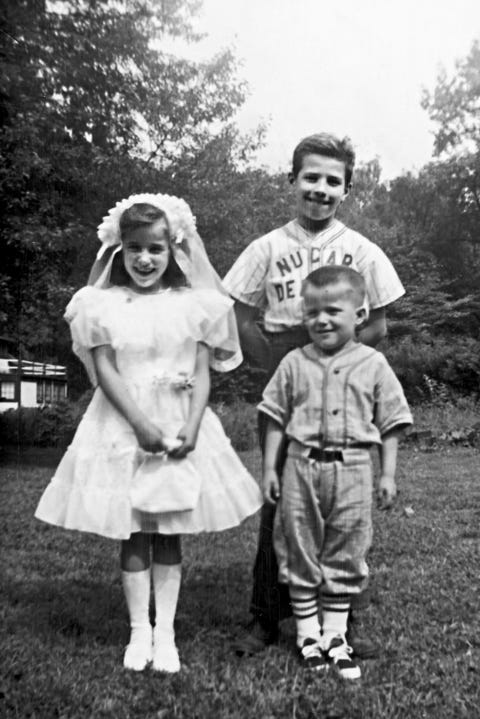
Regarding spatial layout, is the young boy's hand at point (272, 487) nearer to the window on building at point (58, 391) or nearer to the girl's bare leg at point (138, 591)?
the girl's bare leg at point (138, 591)

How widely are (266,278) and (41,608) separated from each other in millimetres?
1793

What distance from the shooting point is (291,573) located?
2.78 meters

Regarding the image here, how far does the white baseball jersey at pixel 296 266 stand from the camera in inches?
119

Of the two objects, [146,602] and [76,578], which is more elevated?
[146,602]

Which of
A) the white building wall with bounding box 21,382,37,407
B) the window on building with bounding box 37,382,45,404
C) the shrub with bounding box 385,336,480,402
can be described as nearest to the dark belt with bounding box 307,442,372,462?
the shrub with bounding box 385,336,480,402

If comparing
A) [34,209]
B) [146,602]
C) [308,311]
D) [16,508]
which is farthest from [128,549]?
[34,209]

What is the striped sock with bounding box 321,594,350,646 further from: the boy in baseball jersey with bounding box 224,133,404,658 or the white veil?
the white veil

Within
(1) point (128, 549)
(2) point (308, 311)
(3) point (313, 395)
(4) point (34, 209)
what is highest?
(4) point (34, 209)

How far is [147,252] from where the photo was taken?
288 centimetres

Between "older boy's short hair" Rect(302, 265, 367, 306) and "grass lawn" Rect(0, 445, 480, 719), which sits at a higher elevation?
"older boy's short hair" Rect(302, 265, 367, 306)

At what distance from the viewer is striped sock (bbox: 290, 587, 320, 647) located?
109 inches

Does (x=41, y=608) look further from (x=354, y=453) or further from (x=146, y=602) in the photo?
(x=354, y=453)

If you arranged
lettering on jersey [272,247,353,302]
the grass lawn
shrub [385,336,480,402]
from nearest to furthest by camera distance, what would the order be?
the grass lawn
lettering on jersey [272,247,353,302]
shrub [385,336,480,402]

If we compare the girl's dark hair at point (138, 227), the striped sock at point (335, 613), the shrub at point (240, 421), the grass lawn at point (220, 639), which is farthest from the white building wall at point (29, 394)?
the striped sock at point (335, 613)
